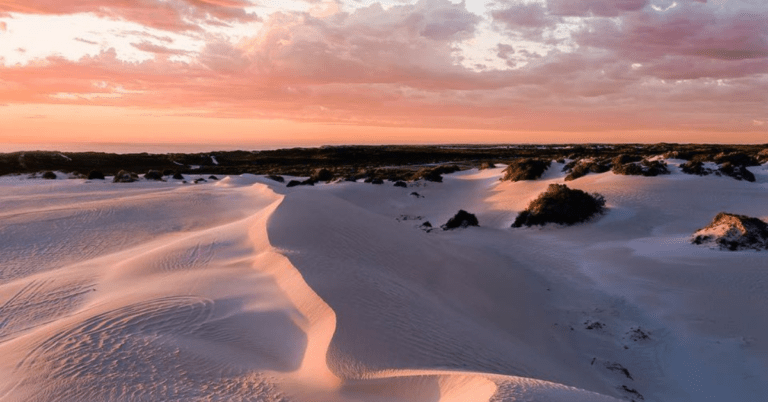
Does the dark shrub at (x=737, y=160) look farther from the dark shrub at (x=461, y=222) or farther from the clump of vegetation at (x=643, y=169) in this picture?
the dark shrub at (x=461, y=222)

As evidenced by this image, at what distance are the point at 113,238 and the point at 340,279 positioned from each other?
25.4ft

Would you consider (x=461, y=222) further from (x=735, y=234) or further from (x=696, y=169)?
(x=696, y=169)

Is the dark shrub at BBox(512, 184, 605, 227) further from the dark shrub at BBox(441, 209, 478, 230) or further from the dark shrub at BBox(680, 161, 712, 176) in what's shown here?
the dark shrub at BBox(680, 161, 712, 176)

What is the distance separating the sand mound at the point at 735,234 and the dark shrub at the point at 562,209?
145 inches

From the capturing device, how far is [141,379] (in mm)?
4461

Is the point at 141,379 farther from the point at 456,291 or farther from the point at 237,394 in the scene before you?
the point at 456,291

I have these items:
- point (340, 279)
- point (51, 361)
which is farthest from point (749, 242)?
point (51, 361)

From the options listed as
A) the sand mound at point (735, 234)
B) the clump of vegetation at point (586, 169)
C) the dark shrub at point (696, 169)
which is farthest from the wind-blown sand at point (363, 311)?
the clump of vegetation at point (586, 169)

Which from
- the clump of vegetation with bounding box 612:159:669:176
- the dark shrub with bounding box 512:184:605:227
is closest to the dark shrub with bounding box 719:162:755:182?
the clump of vegetation with bounding box 612:159:669:176

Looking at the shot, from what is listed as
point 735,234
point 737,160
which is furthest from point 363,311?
point 737,160

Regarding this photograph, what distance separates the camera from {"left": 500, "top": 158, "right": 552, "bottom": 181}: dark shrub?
23.0 meters

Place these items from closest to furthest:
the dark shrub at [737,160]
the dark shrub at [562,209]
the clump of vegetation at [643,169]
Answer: the dark shrub at [562,209], the clump of vegetation at [643,169], the dark shrub at [737,160]

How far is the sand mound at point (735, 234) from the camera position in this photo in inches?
411

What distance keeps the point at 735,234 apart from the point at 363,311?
9.34m
